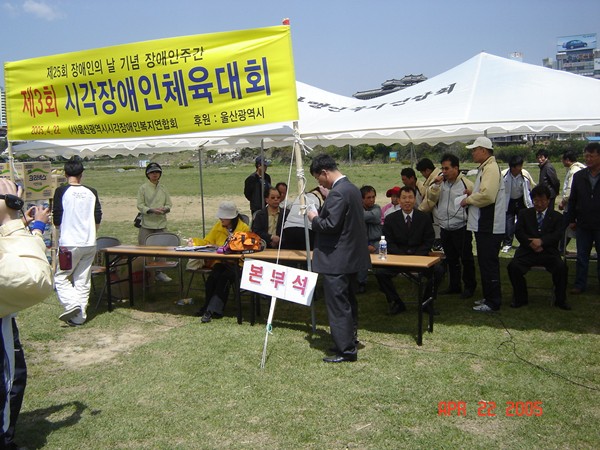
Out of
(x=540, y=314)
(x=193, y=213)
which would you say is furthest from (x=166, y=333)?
(x=193, y=213)

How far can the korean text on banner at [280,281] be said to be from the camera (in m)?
4.70

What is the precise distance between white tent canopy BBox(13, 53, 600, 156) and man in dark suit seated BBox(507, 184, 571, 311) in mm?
1014

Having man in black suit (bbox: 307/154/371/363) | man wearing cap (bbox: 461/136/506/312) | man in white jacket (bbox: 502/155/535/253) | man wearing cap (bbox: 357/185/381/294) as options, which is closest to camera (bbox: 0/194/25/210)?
man in black suit (bbox: 307/154/371/363)

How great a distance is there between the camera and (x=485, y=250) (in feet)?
19.3

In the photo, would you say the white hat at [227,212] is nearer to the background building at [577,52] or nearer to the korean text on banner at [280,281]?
the korean text on banner at [280,281]

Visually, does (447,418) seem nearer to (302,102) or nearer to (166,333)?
(166,333)

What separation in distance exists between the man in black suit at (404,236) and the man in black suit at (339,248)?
4.66ft

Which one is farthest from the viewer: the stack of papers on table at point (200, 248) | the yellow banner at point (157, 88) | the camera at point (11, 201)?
the stack of papers on table at point (200, 248)

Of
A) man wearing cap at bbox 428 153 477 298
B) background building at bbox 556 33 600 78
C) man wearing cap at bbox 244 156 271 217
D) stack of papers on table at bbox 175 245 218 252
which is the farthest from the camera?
background building at bbox 556 33 600 78

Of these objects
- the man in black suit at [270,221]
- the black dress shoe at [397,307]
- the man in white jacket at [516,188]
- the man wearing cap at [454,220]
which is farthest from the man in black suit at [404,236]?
the man in white jacket at [516,188]

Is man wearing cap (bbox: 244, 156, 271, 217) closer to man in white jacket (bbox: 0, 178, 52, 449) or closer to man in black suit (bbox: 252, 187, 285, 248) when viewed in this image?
man in black suit (bbox: 252, 187, 285, 248)

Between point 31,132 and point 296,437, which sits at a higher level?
point 31,132

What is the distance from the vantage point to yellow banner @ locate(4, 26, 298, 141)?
495cm

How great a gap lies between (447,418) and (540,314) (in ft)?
9.36
